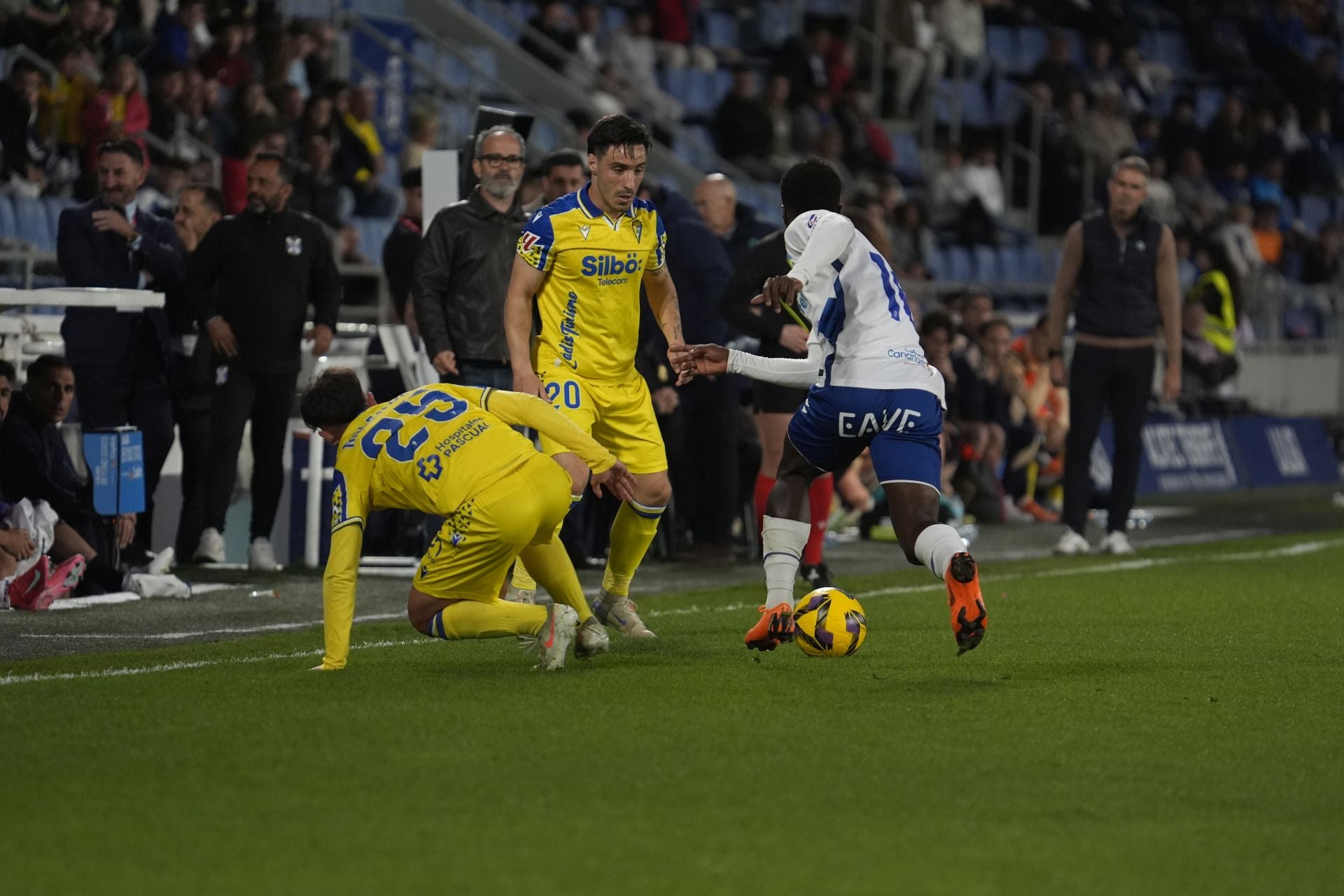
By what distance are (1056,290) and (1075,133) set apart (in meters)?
13.7

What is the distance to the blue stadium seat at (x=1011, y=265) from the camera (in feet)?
78.5

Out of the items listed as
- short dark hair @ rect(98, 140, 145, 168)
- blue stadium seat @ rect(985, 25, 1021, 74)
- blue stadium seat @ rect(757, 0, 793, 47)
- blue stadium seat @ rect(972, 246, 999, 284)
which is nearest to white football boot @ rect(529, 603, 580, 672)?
short dark hair @ rect(98, 140, 145, 168)

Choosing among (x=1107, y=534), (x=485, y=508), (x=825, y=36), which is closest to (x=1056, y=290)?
(x=1107, y=534)

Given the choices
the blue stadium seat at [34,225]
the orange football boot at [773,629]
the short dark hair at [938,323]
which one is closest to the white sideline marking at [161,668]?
the orange football boot at [773,629]

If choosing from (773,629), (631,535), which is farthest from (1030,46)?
(773,629)

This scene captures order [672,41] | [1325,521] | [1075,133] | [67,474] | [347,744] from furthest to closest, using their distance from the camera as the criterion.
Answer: [1075,133] < [672,41] < [1325,521] < [67,474] < [347,744]

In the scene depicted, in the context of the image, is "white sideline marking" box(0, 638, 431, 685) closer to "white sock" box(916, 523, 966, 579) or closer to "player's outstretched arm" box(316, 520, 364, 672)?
"player's outstretched arm" box(316, 520, 364, 672)

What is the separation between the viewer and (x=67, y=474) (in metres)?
10.4

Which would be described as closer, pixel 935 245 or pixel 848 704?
pixel 848 704

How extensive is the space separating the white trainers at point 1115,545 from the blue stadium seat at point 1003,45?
49.5 ft

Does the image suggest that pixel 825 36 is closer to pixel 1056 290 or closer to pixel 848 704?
pixel 1056 290

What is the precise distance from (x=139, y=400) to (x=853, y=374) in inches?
213

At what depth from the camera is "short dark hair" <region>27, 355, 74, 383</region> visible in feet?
34.0

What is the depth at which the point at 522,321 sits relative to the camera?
8398mm
